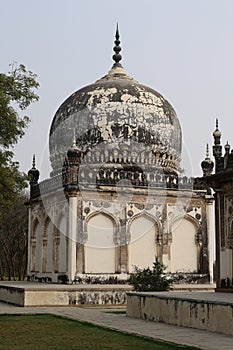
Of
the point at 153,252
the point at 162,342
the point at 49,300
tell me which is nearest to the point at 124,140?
the point at 153,252

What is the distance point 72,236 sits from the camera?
762 inches

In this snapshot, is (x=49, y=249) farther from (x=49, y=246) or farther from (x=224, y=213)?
(x=224, y=213)

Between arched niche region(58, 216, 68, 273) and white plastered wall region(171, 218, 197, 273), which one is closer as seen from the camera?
arched niche region(58, 216, 68, 273)

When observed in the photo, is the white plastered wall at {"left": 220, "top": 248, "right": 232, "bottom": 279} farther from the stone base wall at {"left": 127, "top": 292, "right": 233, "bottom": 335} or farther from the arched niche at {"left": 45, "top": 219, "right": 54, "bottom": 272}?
the arched niche at {"left": 45, "top": 219, "right": 54, "bottom": 272}

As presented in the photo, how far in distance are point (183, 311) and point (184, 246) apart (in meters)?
9.54

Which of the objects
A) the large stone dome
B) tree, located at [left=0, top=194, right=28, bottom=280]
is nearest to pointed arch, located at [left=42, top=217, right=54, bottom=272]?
the large stone dome

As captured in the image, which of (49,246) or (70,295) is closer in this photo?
(70,295)

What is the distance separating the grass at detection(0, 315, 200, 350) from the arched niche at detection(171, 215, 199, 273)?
8.77 meters

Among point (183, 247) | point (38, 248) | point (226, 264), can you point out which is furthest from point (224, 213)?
point (38, 248)

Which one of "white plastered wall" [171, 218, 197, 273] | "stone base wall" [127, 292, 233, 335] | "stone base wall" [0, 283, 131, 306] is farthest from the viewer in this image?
"white plastered wall" [171, 218, 197, 273]

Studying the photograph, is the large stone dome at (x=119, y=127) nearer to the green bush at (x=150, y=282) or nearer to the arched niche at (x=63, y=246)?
the arched niche at (x=63, y=246)

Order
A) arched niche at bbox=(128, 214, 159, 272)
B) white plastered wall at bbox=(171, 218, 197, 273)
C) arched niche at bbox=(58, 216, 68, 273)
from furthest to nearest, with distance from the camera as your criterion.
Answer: white plastered wall at bbox=(171, 218, 197, 273) → arched niche at bbox=(128, 214, 159, 272) → arched niche at bbox=(58, 216, 68, 273)

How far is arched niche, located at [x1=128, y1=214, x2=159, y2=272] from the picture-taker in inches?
802

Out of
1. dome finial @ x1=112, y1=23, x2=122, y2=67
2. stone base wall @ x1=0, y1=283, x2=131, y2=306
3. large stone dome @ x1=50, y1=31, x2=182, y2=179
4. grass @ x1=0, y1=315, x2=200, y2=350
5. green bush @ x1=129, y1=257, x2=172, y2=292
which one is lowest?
grass @ x1=0, y1=315, x2=200, y2=350
